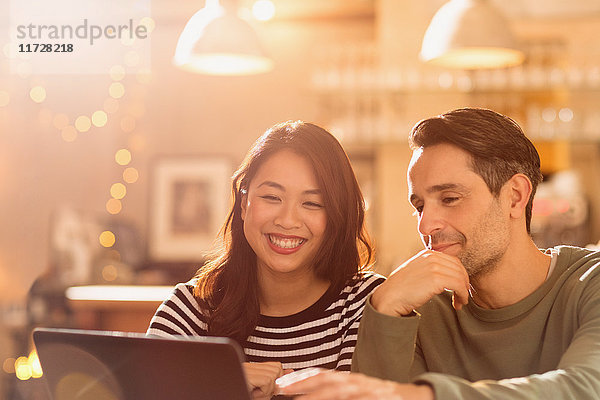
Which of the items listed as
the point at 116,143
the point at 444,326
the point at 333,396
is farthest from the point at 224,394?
the point at 116,143

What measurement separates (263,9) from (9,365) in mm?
3284

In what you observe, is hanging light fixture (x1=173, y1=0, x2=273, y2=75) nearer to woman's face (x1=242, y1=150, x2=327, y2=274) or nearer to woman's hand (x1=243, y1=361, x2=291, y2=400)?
woman's face (x1=242, y1=150, x2=327, y2=274)

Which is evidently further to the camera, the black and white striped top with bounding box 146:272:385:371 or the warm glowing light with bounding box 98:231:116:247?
the warm glowing light with bounding box 98:231:116:247

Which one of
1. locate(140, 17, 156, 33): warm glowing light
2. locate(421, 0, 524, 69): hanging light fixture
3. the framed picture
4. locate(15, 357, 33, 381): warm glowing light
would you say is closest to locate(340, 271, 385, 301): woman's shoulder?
locate(421, 0, 524, 69): hanging light fixture

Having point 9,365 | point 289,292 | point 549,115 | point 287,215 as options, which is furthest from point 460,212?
point 9,365

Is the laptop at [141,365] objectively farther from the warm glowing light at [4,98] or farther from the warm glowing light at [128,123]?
the warm glowing light at [128,123]

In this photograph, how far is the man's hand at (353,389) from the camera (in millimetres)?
994

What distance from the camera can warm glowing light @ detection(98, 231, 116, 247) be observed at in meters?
6.11

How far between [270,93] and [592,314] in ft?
17.7

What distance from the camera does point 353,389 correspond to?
1000 millimetres

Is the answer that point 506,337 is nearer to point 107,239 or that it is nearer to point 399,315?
point 399,315

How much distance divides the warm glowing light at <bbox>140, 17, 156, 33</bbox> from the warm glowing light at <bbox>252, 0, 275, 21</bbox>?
107 cm

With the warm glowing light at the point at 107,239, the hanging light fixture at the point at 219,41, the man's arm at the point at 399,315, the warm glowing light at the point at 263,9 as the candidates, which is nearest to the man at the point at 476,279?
the man's arm at the point at 399,315

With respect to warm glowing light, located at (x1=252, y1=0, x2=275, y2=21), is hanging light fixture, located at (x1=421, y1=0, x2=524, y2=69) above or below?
below
